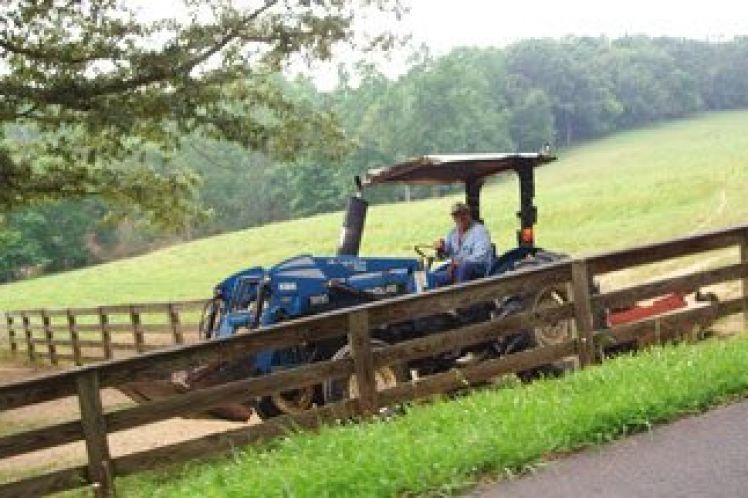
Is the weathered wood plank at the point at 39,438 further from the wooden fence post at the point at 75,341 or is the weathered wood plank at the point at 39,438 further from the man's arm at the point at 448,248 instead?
the wooden fence post at the point at 75,341

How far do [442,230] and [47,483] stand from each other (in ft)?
128

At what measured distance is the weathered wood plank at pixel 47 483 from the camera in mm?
6184

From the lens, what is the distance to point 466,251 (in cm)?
1001

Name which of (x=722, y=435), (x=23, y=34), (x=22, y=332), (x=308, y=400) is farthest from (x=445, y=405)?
(x=22, y=332)

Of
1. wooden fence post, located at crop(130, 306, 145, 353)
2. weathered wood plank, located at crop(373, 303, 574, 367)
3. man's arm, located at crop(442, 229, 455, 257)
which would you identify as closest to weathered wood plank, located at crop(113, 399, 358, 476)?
weathered wood plank, located at crop(373, 303, 574, 367)

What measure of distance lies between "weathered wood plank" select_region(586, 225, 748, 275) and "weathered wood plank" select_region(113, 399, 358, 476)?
8.85 ft

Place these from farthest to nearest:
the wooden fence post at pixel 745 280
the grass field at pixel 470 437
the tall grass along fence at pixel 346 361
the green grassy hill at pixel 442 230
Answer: the green grassy hill at pixel 442 230
the wooden fence post at pixel 745 280
the tall grass along fence at pixel 346 361
the grass field at pixel 470 437

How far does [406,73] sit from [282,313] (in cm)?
9872

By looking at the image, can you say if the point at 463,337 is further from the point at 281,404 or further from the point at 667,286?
the point at 667,286

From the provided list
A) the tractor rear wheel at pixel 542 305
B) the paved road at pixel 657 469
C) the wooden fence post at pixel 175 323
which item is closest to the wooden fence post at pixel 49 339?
the wooden fence post at pixel 175 323

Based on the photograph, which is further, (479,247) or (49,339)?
(49,339)

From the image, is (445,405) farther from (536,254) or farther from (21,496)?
(536,254)

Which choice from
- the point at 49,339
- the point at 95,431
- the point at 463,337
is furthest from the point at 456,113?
the point at 95,431

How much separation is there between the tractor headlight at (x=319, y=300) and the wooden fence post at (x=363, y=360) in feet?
6.35
